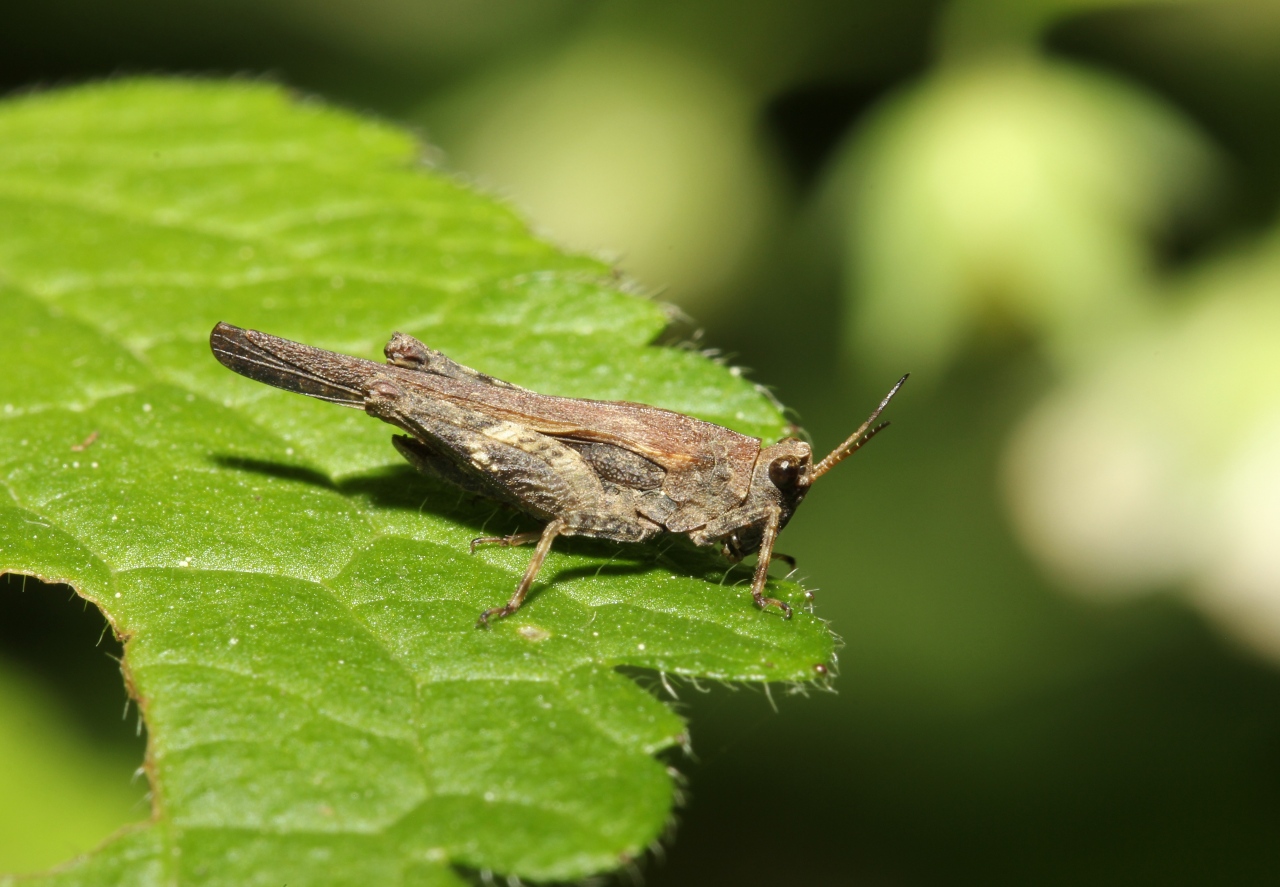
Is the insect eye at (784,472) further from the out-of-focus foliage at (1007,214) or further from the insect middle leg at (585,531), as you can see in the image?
the out-of-focus foliage at (1007,214)

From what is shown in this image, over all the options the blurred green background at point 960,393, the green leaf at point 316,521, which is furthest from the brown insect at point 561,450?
the blurred green background at point 960,393

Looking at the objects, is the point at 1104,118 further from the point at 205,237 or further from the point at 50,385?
the point at 50,385

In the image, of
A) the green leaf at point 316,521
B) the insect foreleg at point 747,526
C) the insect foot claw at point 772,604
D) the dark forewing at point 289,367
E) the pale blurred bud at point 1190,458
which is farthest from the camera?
the pale blurred bud at point 1190,458

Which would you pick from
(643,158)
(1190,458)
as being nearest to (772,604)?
(1190,458)

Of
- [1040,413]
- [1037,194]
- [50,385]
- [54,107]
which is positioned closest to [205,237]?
[50,385]

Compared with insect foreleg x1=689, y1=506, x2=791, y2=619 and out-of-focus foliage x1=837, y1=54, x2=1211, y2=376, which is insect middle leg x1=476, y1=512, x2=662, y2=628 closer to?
insect foreleg x1=689, y1=506, x2=791, y2=619

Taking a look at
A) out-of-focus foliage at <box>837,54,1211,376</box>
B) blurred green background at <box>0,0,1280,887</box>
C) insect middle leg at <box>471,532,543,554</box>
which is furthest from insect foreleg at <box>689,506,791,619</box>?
out-of-focus foliage at <box>837,54,1211,376</box>

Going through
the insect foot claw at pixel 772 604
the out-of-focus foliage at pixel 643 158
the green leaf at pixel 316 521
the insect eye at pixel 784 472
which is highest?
the out-of-focus foliage at pixel 643 158
